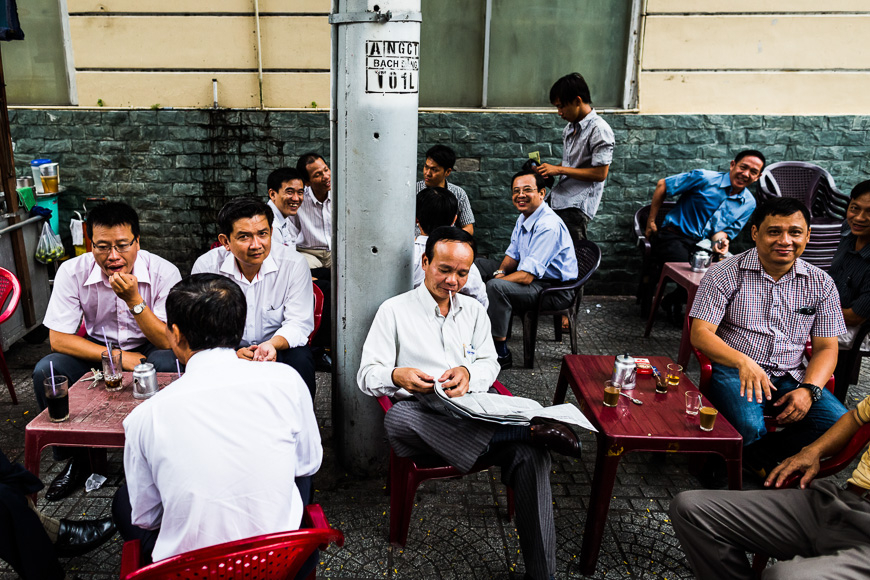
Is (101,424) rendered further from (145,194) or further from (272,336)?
(145,194)

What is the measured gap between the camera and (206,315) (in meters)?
2.09

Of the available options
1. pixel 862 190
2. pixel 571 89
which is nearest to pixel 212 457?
pixel 862 190

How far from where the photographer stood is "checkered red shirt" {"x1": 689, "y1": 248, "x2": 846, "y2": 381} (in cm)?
343

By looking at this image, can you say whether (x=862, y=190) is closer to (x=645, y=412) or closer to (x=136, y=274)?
(x=645, y=412)

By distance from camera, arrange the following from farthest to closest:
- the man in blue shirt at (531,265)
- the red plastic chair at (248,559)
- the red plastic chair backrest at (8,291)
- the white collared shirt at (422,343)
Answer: the man in blue shirt at (531,265)
the red plastic chair backrest at (8,291)
the white collared shirt at (422,343)
the red plastic chair at (248,559)

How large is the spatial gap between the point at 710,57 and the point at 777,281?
11.9ft

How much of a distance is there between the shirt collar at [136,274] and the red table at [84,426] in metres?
0.80

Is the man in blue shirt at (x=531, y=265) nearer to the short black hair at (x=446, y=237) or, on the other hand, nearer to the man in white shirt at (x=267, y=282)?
the man in white shirt at (x=267, y=282)

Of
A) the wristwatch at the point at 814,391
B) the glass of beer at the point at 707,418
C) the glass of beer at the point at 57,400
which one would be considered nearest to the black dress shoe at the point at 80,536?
the glass of beer at the point at 57,400

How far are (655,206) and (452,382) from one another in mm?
3985

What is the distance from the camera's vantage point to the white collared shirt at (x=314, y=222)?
533cm

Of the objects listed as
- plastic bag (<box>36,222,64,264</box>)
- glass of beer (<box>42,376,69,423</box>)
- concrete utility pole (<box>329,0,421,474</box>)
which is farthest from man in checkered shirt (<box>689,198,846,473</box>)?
plastic bag (<box>36,222,64,264</box>)

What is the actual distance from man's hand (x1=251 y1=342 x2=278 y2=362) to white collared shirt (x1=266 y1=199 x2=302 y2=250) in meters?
1.61

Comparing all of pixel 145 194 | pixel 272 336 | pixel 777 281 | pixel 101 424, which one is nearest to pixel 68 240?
pixel 145 194
